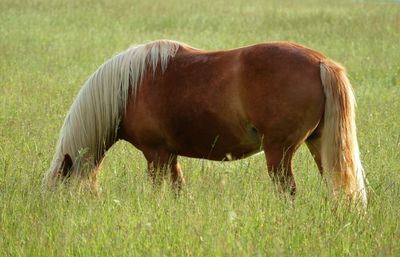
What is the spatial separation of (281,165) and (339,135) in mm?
416

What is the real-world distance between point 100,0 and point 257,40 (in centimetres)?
750

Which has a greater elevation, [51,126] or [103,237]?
[103,237]

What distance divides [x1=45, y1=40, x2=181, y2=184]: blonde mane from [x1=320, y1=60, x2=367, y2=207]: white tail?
1.22 meters

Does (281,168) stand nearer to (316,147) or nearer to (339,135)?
(316,147)

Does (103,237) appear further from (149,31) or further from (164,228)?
(149,31)

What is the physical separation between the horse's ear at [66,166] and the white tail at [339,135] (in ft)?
5.67

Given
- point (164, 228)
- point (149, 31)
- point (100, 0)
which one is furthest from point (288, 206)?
point (100, 0)

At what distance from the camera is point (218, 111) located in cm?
534

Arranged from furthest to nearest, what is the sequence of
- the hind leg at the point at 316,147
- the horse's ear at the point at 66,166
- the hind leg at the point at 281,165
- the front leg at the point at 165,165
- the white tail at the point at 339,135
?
the front leg at the point at 165,165
the horse's ear at the point at 66,166
the hind leg at the point at 316,147
the hind leg at the point at 281,165
the white tail at the point at 339,135

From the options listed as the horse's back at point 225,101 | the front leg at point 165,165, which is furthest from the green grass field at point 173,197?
the horse's back at point 225,101

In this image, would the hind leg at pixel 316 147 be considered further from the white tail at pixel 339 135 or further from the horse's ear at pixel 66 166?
the horse's ear at pixel 66 166

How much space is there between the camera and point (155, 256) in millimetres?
3934

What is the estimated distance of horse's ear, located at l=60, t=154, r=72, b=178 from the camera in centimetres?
549

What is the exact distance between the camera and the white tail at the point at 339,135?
16.5ft
